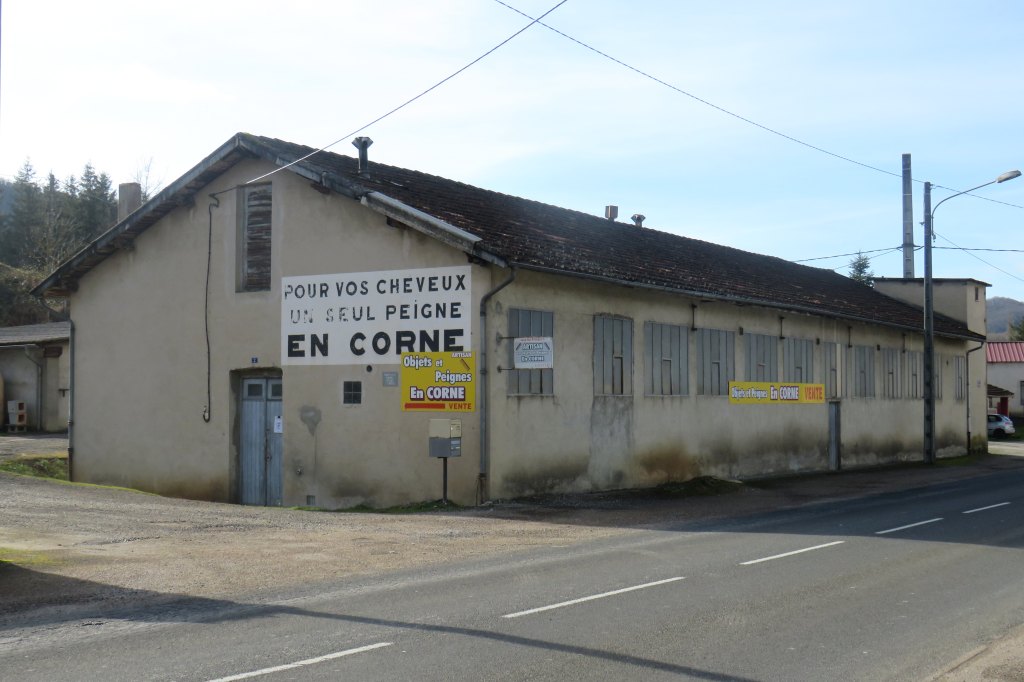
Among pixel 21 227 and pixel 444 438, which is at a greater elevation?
pixel 21 227

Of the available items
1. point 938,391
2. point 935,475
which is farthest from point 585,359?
point 938,391

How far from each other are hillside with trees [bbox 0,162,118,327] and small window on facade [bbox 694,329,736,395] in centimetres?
4225

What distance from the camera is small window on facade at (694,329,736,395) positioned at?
25391 millimetres

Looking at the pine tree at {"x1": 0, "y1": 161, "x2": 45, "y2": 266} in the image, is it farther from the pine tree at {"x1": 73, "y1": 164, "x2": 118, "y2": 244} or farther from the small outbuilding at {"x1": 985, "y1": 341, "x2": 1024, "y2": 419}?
the small outbuilding at {"x1": 985, "y1": 341, "x2": 1024, "y2": 419}

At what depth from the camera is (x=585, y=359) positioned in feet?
70.0

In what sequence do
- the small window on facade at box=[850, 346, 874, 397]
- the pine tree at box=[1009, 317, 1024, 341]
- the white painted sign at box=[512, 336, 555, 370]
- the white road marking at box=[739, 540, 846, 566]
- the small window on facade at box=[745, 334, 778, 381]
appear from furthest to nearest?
the pine tree at box=[1009, 317, 1024, 341], the small window on facade at box=[850, 346, 874, 397], the small window on facade at box=[745, 334, 778, 381], the white painted sign at box=[512, 336, 555, 370], the white road marking at box=[739, 540, 846, 566]

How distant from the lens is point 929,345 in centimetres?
3309

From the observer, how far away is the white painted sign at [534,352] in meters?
18.3

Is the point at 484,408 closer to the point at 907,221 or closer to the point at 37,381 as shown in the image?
the point at 37,381

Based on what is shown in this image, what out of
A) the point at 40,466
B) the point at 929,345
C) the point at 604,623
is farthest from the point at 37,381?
the point at 604,623

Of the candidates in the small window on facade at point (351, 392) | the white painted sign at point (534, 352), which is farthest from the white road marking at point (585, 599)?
the small window on facade at point (351, 392)

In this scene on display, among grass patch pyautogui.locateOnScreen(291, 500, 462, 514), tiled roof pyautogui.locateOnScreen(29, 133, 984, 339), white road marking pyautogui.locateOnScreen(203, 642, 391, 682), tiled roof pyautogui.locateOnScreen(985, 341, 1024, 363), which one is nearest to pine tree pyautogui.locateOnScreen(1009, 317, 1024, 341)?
tiled roof pyautogui.locateOnScreen(985, 341, 1024, 363)

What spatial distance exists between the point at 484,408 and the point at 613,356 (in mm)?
4419

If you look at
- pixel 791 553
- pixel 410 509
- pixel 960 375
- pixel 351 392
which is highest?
pixel 960 375
